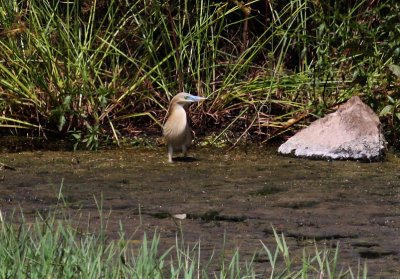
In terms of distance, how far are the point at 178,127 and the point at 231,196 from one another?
1.26 meters

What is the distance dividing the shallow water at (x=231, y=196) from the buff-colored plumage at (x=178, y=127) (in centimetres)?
13

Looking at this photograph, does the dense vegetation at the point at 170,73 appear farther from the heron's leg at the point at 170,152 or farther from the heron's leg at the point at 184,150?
the heron's leg at the point at 170,152

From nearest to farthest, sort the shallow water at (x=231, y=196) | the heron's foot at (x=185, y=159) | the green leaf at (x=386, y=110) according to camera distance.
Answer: the shallow water at (x=231, y=196) < the heron's foot at (x=185, y=159) < the green leaf at (x=386, y=110)

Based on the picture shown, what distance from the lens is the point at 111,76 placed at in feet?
28.6

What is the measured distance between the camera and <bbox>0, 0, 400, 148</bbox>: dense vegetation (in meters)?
8.20

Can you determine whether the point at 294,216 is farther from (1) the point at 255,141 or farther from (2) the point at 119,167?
(1) the point at 255,141

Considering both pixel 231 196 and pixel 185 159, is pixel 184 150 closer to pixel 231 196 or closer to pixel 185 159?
pixel 185 159

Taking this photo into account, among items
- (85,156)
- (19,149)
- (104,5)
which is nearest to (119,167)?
(85,156)

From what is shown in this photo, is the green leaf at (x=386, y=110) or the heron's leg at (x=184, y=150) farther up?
the green leaf at (x=386, y=110)

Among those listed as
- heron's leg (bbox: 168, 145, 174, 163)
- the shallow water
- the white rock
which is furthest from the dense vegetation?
heron's leg (bbox: 168, 145, 174, 163)

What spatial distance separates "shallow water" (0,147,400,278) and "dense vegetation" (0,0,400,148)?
502mm

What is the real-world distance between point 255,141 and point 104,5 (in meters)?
1.92

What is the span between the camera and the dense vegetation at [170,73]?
820 centimetres

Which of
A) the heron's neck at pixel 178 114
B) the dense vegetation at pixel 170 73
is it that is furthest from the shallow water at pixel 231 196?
the dense vegetation at pixel 170 73
